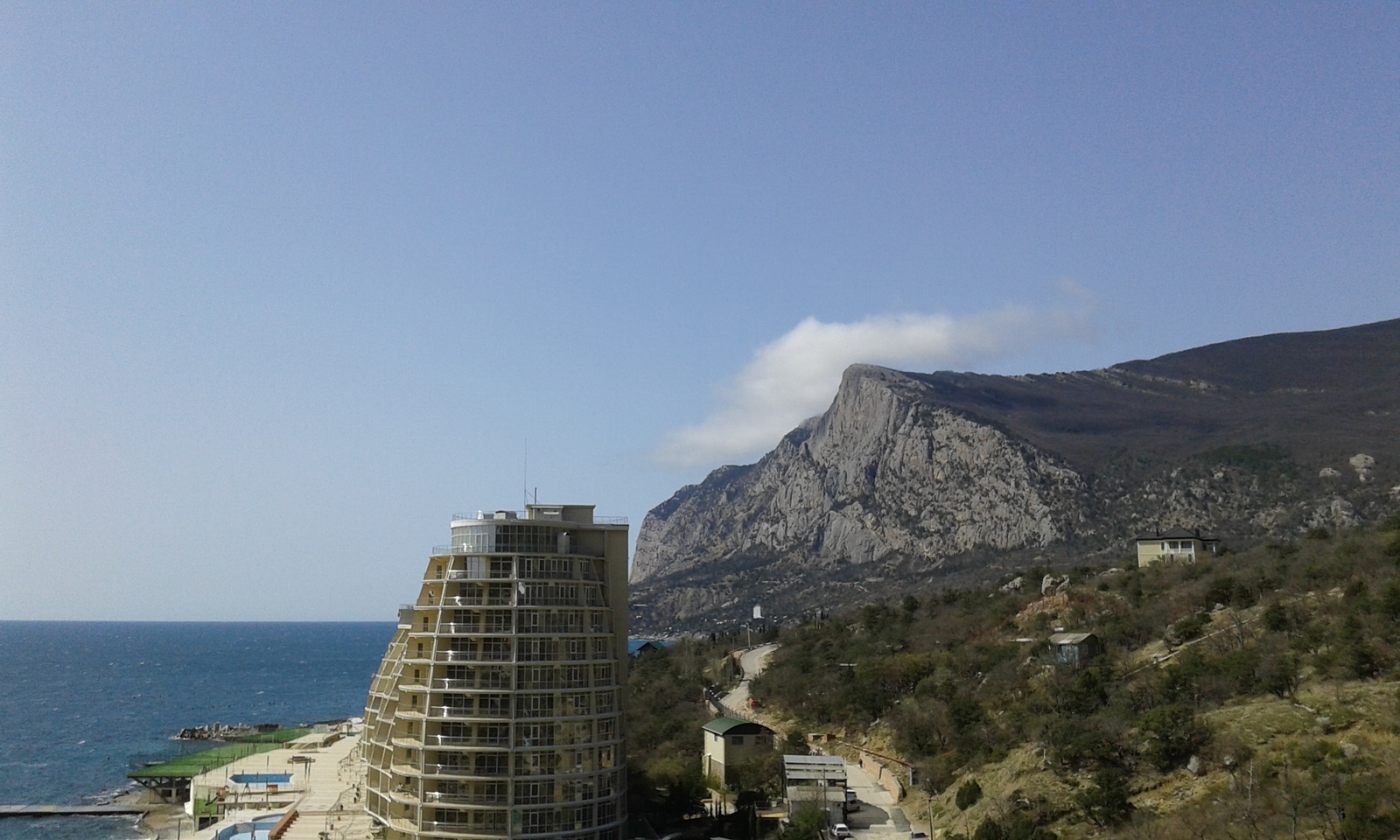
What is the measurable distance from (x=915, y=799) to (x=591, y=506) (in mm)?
24065

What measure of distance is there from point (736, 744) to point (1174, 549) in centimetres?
4580

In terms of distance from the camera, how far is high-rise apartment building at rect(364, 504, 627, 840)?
4859cm

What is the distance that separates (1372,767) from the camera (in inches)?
1544

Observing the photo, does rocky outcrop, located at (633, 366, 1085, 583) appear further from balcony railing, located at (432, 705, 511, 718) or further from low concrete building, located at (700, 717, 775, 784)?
balcony railing, located at (432, 705, 511, 718)

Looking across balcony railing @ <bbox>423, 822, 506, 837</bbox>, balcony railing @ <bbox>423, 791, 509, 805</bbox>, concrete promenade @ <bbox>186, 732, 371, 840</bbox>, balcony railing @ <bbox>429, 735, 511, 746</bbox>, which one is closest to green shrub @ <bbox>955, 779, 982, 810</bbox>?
balcony railing @ <bbox>423, 791, 509, 805</bbox>

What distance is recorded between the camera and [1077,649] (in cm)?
6700

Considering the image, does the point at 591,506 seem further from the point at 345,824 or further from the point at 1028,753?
the point at 1028,753

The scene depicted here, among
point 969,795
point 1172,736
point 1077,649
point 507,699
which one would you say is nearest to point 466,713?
point 507,699

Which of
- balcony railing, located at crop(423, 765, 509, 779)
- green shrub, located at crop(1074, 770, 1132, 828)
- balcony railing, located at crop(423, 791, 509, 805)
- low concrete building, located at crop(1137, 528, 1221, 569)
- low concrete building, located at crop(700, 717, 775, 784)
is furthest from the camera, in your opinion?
low concrete building, located at crop(1137, 528, 1221, 569)

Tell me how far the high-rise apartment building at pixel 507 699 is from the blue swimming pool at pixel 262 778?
33.3m

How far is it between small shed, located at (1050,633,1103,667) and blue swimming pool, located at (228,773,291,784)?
5771cm

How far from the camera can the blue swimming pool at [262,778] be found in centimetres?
8238

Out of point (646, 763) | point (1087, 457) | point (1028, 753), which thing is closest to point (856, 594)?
point (1087, 457)

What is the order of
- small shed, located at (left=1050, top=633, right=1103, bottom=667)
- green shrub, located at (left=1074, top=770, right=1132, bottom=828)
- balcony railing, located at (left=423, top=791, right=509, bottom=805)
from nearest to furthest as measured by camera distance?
green shrub, located at (left=1074, top=770, right=1132, bottom=828) < balcony railing, located at (left=423, top=791, right=509, bottom=805) < small shed, located at (left=1050, top=633, right=1103, bottom=667)
